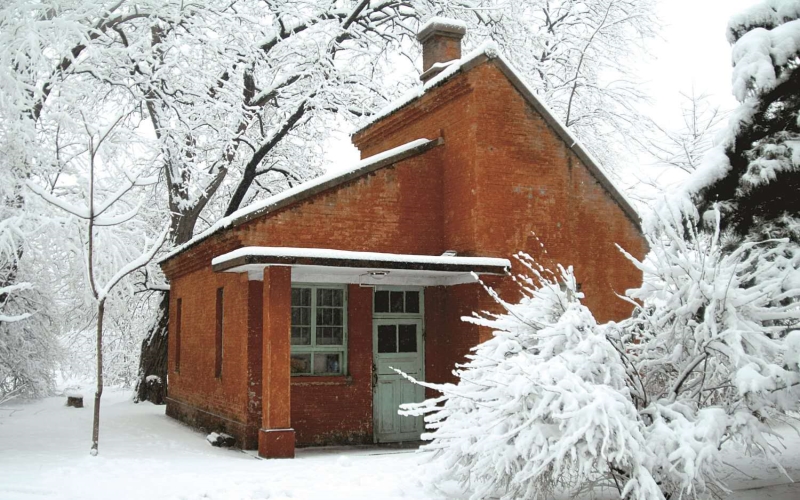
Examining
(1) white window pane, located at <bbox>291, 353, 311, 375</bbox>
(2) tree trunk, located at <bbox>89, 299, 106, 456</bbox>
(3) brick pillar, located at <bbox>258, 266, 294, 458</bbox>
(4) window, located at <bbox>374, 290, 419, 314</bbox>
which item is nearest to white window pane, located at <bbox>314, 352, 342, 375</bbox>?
(1) white window pane, located at <bbox>291, 353, 311, 375</bbox>

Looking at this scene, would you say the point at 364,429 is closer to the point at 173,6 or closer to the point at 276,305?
the point at 276,305

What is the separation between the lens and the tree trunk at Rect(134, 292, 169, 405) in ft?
66.1

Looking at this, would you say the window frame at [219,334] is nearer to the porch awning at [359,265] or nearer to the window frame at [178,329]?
the porch awning at [359,265]

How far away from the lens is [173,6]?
50.0 ft

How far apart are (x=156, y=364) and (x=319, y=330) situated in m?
10.5

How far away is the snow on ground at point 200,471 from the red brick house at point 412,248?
998mm

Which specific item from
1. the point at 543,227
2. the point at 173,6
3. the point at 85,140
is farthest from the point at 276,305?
the point at 173,6

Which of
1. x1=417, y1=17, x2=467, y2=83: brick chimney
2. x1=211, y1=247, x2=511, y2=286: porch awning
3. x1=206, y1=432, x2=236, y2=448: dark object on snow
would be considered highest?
x1=417, y1=17, x2=467, y2=83: brick chimney

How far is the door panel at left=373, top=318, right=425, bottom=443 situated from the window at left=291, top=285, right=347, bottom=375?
644mm

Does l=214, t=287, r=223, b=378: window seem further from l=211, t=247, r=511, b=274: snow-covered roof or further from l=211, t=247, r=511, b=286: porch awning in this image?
l=211, t=247, r=511, b=274: snow-covered roof

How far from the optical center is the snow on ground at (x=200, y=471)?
7.27m

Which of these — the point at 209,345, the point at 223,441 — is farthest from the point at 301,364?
the point at 209,345

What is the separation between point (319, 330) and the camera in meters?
11.6

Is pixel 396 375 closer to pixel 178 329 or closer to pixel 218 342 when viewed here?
pixel 218 342
